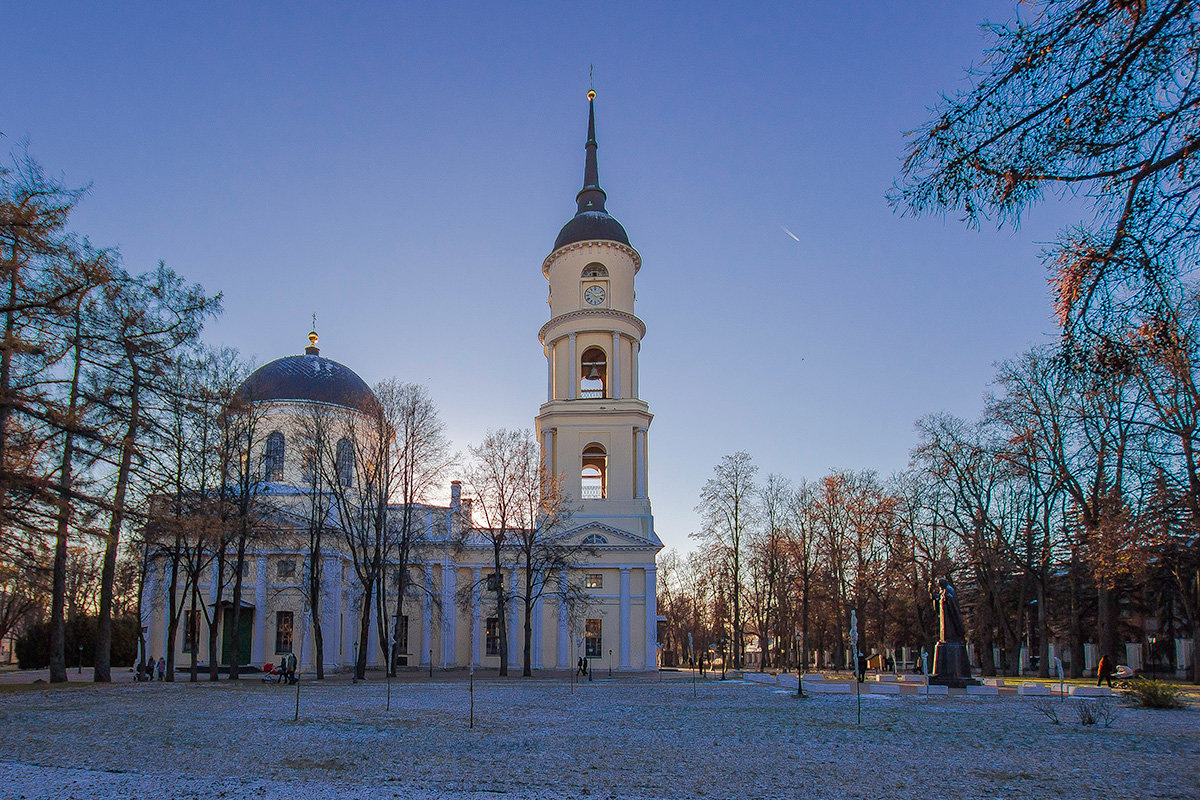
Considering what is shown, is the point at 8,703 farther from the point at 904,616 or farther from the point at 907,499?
the point at 904,616

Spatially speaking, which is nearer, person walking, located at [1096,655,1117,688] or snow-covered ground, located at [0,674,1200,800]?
snow-covered ground, located at [0,674,1200,800]

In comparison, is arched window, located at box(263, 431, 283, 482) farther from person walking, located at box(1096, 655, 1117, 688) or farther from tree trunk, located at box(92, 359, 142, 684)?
person walking, located at box(1096, 655, 1117, 688)

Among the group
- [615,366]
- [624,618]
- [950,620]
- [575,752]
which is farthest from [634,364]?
[575,752]

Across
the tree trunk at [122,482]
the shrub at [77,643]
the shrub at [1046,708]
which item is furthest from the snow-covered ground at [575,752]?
the shrub at [77,643]

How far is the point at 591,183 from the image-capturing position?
54.6 metres

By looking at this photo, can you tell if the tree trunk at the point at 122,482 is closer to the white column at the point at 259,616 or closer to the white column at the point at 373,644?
the white column at the point at 259,616

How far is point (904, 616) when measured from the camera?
188 ft

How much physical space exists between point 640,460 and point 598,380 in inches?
201

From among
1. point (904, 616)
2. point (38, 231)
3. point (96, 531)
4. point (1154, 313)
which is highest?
point (38, 231)

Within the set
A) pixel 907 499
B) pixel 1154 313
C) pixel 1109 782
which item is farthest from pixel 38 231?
pixel 907 499

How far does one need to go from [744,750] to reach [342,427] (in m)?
31.7

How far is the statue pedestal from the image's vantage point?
26938 mm

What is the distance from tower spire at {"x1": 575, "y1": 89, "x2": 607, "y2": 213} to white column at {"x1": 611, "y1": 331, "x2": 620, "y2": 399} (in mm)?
9053

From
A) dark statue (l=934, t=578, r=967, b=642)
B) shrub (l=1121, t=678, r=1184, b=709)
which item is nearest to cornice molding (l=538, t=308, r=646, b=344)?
dark statue (l=934, t=578, r=967, b=642)
